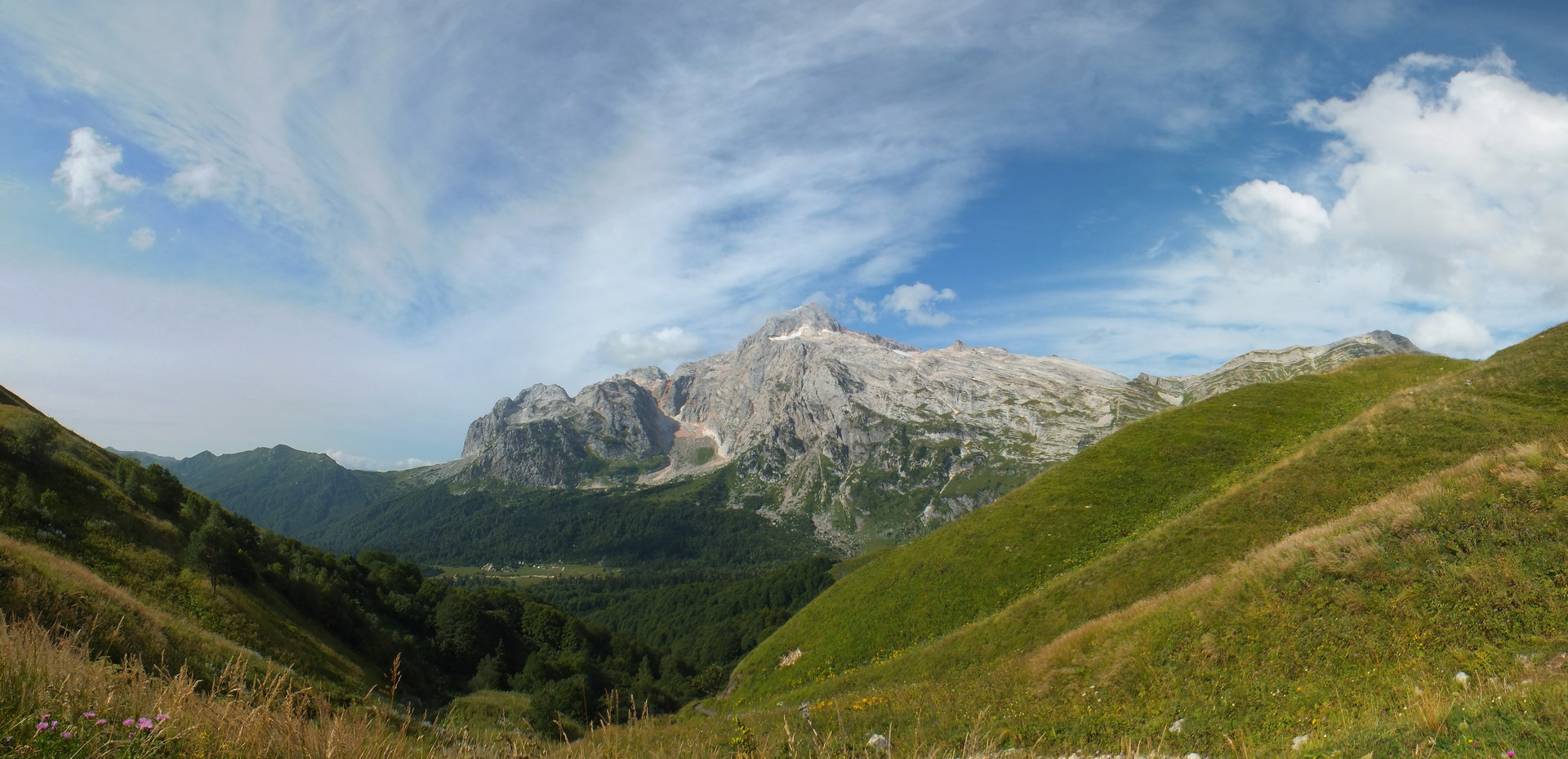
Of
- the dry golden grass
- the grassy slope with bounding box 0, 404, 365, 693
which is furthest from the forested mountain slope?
the grassy slope with bounding box 0, 404, 365, 693

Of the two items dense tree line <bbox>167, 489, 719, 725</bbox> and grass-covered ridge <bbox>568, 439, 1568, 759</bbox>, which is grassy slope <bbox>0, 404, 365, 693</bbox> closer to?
dense tree line <bbox>167, 489, 719, 725</bbox>

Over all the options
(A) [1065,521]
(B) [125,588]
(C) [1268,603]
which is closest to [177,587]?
(B) [125,588]

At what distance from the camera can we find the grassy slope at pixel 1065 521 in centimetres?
3612

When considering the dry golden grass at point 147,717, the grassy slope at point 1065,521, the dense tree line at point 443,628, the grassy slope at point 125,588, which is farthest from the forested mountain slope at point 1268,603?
the grassy slope at point 125,588

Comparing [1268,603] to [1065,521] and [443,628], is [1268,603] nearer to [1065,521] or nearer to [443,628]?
[1065,521]

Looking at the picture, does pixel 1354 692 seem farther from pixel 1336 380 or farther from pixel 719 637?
pixel 719 637

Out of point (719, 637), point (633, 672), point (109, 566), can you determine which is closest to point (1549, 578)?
point (109, 566)

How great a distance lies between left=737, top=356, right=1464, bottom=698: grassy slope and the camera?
119 feet

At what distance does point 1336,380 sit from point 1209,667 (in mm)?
48762

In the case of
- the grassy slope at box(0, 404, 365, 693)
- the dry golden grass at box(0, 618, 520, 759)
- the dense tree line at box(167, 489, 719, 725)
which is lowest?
the dense tree line at box(167, 489, 719, 725)

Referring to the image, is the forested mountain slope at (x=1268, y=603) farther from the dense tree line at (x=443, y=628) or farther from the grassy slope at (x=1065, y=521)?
the dense tree line at (x=443, y=628)

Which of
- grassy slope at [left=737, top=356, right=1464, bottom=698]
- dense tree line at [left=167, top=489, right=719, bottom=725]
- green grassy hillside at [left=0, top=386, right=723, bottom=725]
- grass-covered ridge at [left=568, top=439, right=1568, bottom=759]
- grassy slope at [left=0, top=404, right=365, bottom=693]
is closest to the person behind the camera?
grass-covered ridge at [left=568, top=439, right=1568, bottom=759]

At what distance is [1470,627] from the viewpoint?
12984 millimetres

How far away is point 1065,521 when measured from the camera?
39.0 metres
